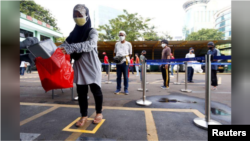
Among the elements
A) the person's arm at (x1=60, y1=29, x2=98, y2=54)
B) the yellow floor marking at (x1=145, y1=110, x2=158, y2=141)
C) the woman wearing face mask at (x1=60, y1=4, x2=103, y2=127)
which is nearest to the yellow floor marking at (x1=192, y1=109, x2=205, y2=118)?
the yellow floor marking at (x1=145, y1=110, x2=158, y2=141)

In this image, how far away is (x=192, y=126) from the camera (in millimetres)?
2113

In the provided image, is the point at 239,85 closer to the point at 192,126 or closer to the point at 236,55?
the point at 236,55

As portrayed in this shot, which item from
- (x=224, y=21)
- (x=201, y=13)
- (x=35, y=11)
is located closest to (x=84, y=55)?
(x=35, y=11)

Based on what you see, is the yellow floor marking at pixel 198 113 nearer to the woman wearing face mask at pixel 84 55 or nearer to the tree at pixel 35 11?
the woman wearing face mask at pixel 84 55

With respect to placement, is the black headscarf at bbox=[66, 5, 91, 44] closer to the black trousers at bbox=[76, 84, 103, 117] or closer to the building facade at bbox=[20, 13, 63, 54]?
the black trousers at bbox=[76, 84, 103, 117]

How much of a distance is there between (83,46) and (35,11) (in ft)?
106

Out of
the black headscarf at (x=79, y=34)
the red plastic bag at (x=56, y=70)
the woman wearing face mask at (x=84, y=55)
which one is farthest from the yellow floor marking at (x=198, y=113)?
the red plastic bag at (x=56, y=70)

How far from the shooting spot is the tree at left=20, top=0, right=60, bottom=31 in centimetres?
2512

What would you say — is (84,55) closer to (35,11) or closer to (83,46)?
(83,46)

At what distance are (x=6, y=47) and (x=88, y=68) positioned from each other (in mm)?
1065

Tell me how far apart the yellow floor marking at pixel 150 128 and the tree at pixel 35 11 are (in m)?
30.2

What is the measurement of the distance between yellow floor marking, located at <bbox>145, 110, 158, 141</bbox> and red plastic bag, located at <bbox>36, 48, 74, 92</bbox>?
1.53m

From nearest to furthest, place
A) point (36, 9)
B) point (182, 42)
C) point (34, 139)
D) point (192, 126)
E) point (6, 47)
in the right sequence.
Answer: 1. point (6, 47)
2. point (34, 139)
3. point (192, 126)
4. point (182, 42)
5. point (36, 9)

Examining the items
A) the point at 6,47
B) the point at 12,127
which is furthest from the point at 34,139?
the point at 6,47
